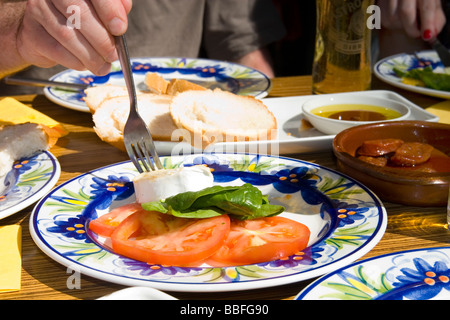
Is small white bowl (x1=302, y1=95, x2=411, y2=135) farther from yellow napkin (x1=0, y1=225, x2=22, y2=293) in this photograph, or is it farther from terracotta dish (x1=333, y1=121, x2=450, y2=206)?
yellow napkin (x1=0, y1=225, x2=22, y2=293)

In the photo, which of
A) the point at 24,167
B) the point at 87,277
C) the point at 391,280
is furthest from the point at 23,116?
the point at 391,280

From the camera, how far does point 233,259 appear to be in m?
1.05

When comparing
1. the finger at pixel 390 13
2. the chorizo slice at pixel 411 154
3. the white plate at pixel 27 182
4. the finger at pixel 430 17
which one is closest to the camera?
the white plate at pixel 27 182

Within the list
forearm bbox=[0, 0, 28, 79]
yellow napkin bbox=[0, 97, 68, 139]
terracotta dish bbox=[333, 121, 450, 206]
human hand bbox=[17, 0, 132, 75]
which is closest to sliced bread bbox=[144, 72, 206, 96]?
human hand bbox=[17, 0, 132, 75]

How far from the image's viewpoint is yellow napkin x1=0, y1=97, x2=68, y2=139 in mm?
1801

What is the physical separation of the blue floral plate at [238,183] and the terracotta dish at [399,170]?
0.04 m

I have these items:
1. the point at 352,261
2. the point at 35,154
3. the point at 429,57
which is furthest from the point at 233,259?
the point at 429,57

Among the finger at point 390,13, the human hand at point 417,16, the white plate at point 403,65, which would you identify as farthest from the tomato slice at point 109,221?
the finger at point 390,13

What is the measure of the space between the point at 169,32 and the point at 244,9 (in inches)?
19.5

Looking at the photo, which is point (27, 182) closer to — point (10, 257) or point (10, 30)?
point (10, 257)

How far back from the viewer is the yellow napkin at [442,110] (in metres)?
1.87

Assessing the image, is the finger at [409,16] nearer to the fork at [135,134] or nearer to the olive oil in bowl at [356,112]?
the olive oil in bowl at [356,112]
